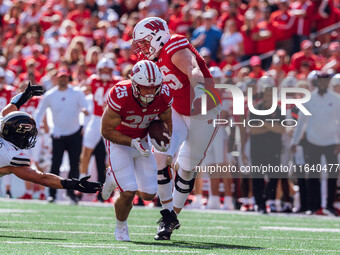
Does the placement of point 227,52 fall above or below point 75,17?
below

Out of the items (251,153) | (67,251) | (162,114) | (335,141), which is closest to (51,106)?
(251,153)

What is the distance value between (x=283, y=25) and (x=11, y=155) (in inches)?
330

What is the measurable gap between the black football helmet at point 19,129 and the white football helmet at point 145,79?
0.95m

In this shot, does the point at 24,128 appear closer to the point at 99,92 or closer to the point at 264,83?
the point at 264,83

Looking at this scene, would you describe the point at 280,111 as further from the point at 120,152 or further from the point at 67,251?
the point at 67,251

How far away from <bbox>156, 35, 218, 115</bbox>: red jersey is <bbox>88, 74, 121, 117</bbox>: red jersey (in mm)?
4876

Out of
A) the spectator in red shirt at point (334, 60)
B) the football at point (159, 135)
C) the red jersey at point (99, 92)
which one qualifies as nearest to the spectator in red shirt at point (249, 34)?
the spectator in red shirt at point (334, 60)

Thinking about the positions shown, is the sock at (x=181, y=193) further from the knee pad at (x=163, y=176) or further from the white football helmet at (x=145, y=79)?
the white football helmet at (x=145, y=79)

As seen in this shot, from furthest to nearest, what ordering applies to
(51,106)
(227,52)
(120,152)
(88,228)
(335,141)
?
1. (227,52)
2. (51,106)
3. (335,141)
4. (88,228)
5. (120,152)

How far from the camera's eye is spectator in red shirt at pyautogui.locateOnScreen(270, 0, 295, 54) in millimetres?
14484

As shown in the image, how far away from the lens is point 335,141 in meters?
11.4

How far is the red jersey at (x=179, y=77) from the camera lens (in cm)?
767

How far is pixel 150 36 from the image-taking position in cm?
758

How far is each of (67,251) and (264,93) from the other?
5939 millimetres
